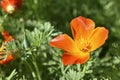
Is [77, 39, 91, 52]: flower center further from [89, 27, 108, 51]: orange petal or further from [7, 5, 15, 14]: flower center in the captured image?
[7, 5, 15, 14]: flower center

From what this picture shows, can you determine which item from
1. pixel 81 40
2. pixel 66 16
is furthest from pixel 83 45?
pixel 66 16

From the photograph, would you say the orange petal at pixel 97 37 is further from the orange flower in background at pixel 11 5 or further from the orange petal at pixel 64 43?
the orange flower in background at pixel 11 5

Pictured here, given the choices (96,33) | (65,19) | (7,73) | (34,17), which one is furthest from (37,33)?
(65,19)

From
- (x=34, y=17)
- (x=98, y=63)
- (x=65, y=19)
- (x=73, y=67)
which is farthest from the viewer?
(x=65, y=19)

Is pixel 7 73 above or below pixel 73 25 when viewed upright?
below

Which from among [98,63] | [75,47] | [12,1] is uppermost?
[12,1]

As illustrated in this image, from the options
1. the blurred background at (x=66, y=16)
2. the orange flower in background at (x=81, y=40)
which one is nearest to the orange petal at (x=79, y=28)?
the orange flower in background at (x=81, y=40)

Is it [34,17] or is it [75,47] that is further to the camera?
[34,17]

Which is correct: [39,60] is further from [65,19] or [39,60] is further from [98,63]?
A: [65,19]
